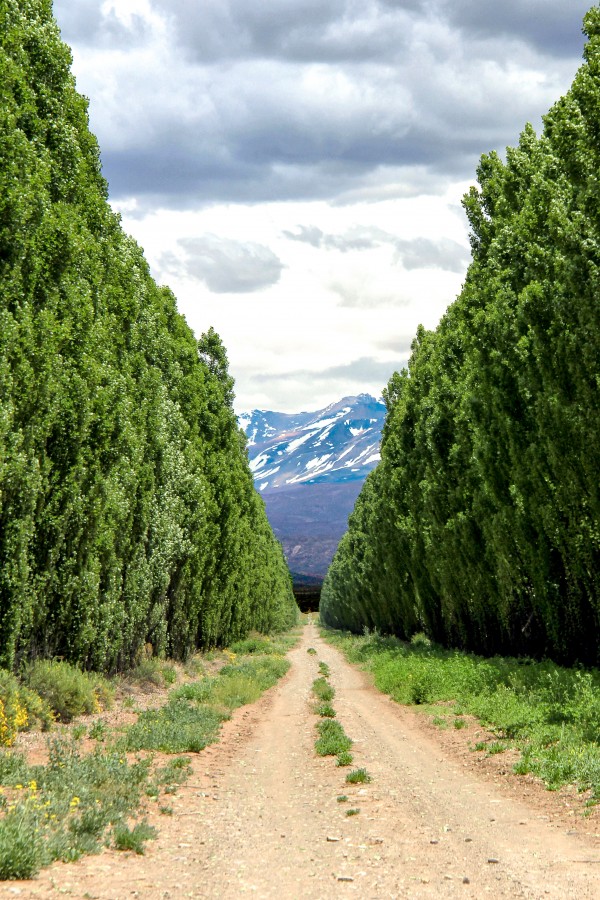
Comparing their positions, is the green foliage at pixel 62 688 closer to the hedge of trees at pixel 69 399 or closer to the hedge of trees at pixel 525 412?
the hedge of trees at pixel 69 399

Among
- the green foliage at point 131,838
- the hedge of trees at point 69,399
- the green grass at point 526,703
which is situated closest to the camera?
the green foliage at point 131,838

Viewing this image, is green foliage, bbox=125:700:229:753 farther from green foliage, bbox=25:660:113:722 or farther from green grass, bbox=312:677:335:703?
green grass, bbox=312:677:335:703

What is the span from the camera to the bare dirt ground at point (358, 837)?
6.37m

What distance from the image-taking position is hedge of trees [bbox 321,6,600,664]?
15273 millimetres

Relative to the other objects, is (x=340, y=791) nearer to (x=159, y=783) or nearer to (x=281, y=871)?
(x=159, y=783)

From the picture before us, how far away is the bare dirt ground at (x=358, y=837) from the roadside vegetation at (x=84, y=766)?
25 cm

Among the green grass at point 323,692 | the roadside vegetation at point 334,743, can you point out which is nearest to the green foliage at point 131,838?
the roadside vegetation at point 334,743

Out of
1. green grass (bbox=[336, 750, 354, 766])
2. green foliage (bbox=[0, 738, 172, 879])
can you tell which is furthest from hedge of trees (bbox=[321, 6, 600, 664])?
green foliage (bbox=[0, 738, 172, 879])

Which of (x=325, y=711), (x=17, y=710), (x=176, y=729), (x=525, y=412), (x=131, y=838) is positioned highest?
(x=525, y=412)

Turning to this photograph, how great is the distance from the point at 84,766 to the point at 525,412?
13.5m

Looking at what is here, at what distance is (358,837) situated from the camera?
26.5 feet

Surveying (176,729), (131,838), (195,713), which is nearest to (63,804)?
(131,838)

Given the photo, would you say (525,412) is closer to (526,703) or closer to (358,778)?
(526,703)

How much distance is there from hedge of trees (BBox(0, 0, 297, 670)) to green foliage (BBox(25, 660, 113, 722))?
1.87 ft
